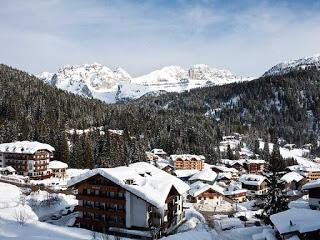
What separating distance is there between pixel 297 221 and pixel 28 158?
261ft

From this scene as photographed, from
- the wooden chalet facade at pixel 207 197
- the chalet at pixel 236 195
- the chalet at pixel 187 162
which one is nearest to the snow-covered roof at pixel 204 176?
the chalet at pixel 236 195

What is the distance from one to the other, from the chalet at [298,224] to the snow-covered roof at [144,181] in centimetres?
1430

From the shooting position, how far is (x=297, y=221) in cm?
3853

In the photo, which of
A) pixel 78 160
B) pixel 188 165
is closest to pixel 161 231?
pixel 78 160

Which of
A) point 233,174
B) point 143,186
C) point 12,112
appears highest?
point 12,112

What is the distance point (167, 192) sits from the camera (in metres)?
51.8

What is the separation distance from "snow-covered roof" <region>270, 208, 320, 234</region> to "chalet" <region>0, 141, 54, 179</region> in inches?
2926

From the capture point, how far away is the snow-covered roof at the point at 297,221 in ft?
120

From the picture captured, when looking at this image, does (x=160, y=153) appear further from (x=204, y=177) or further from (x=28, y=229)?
(x=28, y=229)

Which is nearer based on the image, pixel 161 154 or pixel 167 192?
pixel 167 192

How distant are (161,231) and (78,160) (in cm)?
7101

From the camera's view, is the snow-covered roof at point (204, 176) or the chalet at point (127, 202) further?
the snow-covered roof at point (204, 176)

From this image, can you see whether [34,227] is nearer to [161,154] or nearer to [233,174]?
[233,174]

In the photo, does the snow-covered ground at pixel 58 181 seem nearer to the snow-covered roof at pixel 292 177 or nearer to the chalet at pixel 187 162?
the chalet at pixel 187 162
